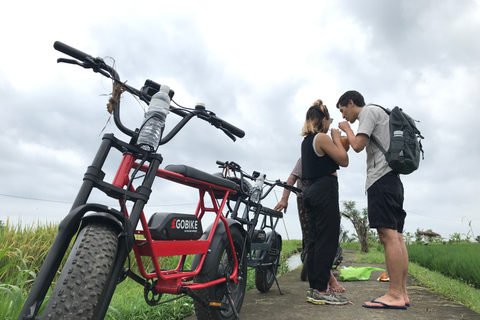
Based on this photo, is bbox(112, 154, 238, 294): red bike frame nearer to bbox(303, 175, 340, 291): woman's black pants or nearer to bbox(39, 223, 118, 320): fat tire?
bbox(39, 223, 118, 320): fat tire

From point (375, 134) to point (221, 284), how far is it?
2072 millimetres

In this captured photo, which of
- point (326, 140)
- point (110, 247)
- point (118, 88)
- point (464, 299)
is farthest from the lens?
point (464, 299)

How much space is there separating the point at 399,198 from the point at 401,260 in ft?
1.83

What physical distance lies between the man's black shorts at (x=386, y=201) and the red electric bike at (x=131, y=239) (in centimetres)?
129

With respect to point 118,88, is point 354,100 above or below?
above

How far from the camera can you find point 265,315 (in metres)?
2.81

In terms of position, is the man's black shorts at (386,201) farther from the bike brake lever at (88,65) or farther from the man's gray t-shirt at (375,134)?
the bike brake lever at (88,65)

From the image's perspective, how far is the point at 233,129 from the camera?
2262 millimetres

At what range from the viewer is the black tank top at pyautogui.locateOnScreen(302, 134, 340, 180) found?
3.28 m

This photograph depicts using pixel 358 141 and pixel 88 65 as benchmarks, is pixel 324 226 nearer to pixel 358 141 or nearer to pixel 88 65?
pixel 358 141

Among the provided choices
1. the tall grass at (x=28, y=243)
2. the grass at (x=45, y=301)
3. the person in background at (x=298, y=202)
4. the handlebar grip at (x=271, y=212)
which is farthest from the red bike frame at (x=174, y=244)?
the tall grass at (x=28, y=243)

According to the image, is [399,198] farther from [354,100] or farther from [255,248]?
[255,248]

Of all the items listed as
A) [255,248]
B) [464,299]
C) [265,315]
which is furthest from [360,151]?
[464,299]

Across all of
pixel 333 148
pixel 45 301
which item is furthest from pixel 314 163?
pixel 45 301
